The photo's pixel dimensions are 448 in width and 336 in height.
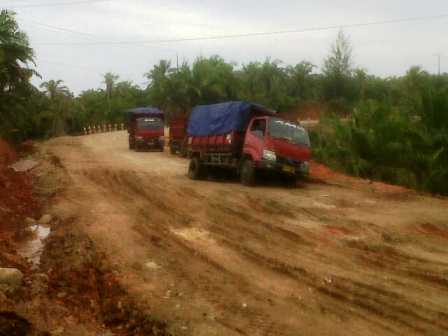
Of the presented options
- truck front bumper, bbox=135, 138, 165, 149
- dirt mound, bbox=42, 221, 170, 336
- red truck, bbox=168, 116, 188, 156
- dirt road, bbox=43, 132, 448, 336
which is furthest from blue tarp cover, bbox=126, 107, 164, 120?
dirt mound, bbox=42, 221, 170, 336

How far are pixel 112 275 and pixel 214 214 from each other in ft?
16.5

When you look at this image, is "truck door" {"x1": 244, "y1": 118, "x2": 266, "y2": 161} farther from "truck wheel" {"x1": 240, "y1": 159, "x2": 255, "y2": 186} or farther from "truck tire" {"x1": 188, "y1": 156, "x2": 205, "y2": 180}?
"truck tire" {"x1": 188, "y1": 156, "x2": 205, "y2": 180}

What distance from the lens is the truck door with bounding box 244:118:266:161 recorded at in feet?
60.1

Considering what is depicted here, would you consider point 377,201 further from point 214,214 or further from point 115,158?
point 115,158

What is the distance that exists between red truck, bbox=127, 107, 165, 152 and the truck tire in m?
15.4

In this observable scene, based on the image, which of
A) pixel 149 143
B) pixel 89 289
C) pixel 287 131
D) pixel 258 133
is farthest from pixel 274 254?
pixel 149 143

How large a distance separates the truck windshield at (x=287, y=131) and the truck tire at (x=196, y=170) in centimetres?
361

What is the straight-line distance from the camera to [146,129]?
3681cm

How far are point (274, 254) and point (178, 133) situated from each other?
23.9 metres

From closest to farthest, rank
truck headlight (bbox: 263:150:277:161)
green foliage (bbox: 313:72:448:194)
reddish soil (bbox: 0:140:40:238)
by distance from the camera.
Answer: reddish soil (bbox: 0:140:40:238) < truck headlight (bbox: 263:150:277:161) < green foliage (bbox: 313:72:448:194)

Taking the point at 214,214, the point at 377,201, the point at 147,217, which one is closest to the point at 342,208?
the point at 377,201

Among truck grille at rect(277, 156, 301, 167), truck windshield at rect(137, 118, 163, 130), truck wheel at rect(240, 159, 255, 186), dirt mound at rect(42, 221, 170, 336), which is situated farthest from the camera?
truck windshield at rect(137, 118, 163, 130)

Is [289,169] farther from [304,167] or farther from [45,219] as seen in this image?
[45,219]

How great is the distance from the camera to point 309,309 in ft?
24.2
